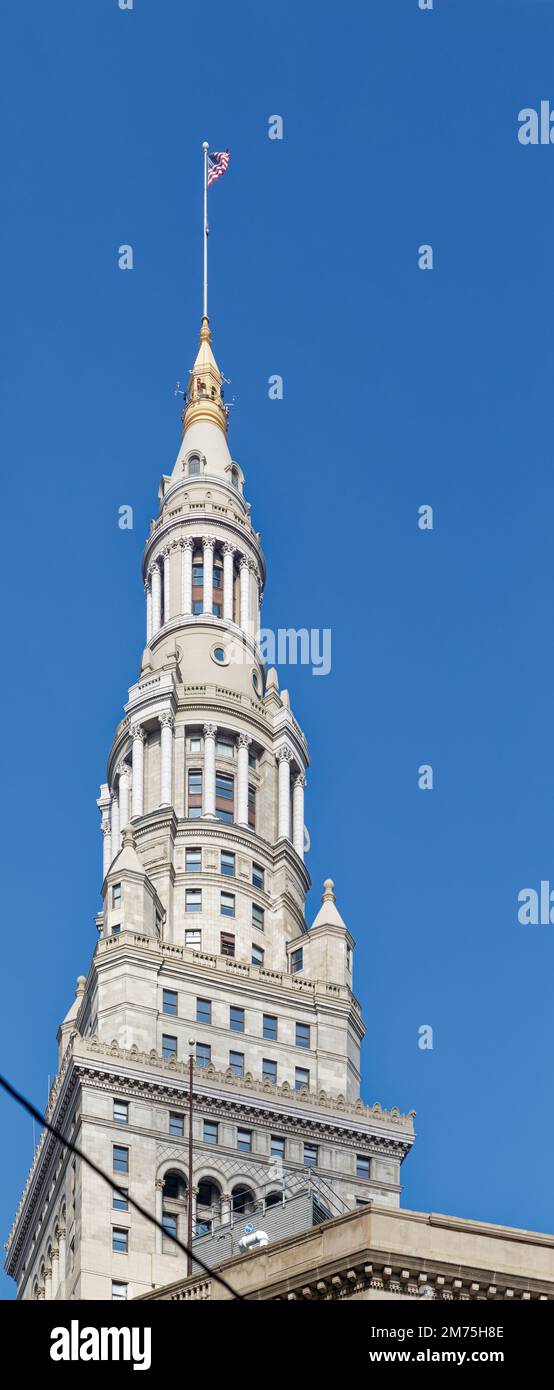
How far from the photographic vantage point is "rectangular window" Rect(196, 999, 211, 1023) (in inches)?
5251

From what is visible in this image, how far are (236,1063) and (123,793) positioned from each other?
24.3 m

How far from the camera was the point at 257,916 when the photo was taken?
145m

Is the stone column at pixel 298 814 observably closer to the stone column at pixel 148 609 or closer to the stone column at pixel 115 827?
the stone column at pixel 115 827

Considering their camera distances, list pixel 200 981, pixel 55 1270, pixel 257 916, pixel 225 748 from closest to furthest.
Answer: pixel 55 1270
pixel 200 981
pixel 257 916
pixel 225 748

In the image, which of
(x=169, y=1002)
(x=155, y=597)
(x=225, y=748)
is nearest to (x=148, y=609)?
(x=155, y=597)

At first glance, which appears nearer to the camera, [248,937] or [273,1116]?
[273,1116]

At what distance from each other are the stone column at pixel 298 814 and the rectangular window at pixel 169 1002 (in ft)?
62.2

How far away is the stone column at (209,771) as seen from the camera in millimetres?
146750

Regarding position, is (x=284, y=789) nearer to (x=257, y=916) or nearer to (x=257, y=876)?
(x=257, y=876)

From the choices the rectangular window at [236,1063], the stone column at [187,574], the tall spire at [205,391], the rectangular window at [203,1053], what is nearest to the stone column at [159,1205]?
the rectangular window at [203,1053]
